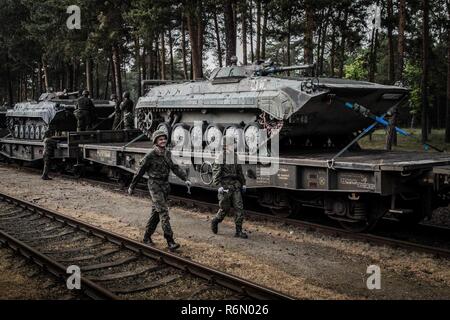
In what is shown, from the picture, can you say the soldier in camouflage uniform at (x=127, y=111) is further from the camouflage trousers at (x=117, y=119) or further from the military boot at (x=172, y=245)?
the military boot at (x=172, y=245)

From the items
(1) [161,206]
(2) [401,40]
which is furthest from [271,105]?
(2) [401,40]

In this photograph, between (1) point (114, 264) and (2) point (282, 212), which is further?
(2) point (282, 212)

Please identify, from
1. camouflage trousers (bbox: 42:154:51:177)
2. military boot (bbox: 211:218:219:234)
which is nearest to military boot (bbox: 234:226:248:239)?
military boot (bbox: 211:218:219:234)

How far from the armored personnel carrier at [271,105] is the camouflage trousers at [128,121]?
445 centimetres

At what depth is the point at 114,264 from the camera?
7973mm

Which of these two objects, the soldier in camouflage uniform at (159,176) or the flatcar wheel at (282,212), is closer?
the soldier in camouflage uniform at (159,176)

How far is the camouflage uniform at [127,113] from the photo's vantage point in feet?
62.1

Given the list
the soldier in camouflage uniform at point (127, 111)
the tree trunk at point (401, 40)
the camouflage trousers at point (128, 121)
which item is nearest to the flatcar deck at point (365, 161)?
the soldier in camouflage uniform at point (127, 111)

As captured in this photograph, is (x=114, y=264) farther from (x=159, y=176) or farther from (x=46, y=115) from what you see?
(x=46, y=115)

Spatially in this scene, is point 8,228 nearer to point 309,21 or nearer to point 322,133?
point 322,133

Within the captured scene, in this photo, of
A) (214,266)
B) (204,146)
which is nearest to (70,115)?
(204,146)

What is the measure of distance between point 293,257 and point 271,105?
150 inches

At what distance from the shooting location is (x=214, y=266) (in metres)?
7.97

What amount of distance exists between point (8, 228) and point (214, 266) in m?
4.88
